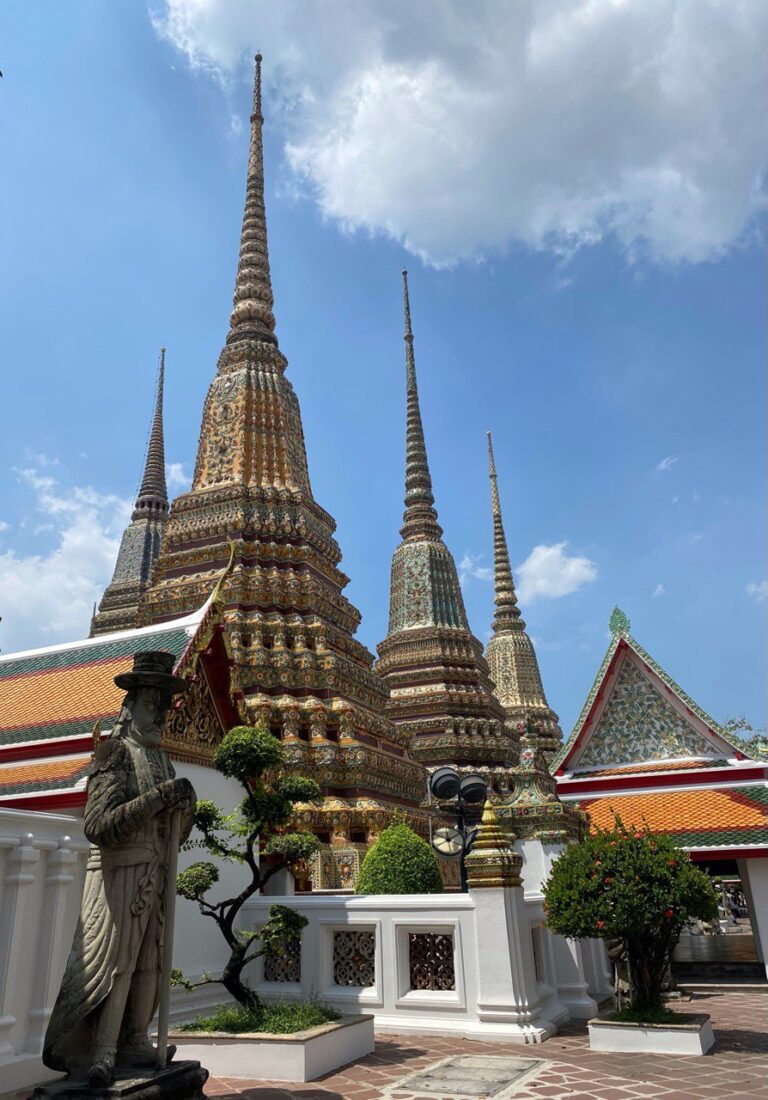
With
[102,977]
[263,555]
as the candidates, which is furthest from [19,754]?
[263,555]

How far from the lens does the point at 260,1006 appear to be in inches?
317

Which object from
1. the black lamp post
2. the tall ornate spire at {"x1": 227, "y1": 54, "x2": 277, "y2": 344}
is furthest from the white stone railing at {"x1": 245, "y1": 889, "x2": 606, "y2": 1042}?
the tall ornate spire at {"x1": 227, "y1": 54, "x2": 277, "y2": 344}

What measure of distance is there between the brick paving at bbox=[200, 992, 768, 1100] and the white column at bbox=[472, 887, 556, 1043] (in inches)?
8.5

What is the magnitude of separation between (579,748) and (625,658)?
6.51ft

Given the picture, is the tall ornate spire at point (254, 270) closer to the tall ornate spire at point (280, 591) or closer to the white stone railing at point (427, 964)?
the tall ornate spire at point (280, 591)

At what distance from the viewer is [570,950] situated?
10.5m

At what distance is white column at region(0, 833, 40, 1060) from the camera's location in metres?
6.21

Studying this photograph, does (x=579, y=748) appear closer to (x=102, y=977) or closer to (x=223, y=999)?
(x=223, y=999)

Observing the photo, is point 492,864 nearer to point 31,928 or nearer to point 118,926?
point 31,928

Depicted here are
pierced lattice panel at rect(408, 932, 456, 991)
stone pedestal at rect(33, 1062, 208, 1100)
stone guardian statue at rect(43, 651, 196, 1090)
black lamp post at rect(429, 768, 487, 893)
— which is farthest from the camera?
black lamp post at rect(429, 768, 487, 893)

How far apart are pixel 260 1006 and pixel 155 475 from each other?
2988 cm

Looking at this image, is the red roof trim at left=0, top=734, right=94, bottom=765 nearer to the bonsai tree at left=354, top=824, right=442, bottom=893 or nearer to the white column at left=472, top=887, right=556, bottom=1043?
the bonsai tree at left=354, top=824, right=442, bottom=893

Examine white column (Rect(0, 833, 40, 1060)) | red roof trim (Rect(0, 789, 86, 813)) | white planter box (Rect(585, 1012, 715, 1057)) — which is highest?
red roof trim (Rect(0, 789, 86, 813))

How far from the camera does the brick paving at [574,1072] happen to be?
21.1 ft
